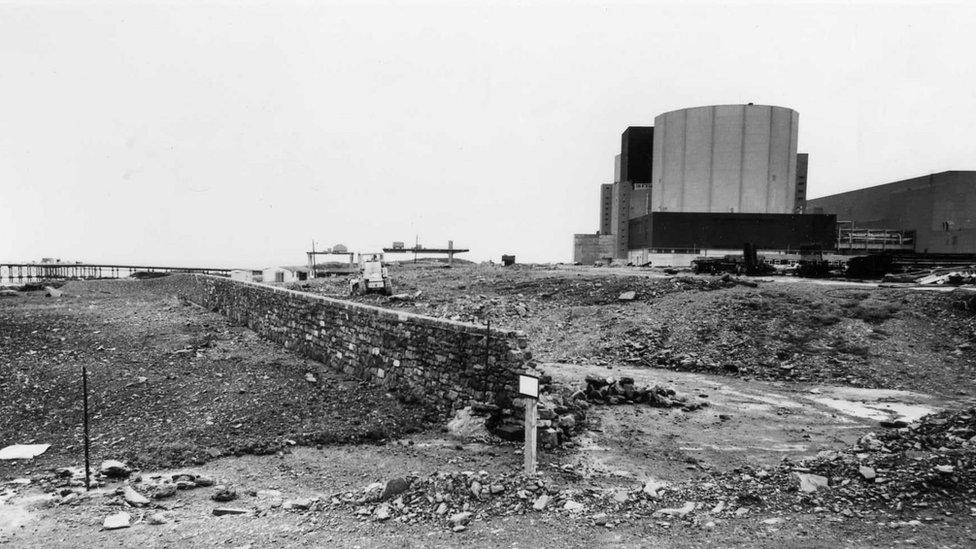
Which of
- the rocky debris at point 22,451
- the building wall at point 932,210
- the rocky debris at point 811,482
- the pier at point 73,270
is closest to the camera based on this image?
the rocky debris at point 811,482

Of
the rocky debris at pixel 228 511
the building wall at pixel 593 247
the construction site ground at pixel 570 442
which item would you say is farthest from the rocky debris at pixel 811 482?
the building wall at pixel 593 247

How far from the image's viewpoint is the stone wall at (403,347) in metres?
7.51

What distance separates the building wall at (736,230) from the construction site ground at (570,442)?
94.0ft

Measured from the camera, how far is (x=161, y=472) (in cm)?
620

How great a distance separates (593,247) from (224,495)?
5972cm

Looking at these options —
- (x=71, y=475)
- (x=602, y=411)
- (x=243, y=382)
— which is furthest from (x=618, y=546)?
(x=243, y=382)

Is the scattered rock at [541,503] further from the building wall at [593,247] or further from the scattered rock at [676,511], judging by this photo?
the building wall at [593,247]

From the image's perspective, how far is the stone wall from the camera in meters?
7.51

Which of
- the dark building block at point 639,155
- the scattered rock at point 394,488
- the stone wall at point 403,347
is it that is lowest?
the scattered rock at point 394,488

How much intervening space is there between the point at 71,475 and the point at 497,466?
510 cm

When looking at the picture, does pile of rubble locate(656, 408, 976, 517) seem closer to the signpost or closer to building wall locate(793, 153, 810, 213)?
the signpost

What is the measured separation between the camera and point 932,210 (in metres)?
49.3

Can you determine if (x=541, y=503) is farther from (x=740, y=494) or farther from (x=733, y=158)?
(x=733, y=158)

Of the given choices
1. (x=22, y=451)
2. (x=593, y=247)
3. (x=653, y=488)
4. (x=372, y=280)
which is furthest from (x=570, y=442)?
(x=593, y=247)
